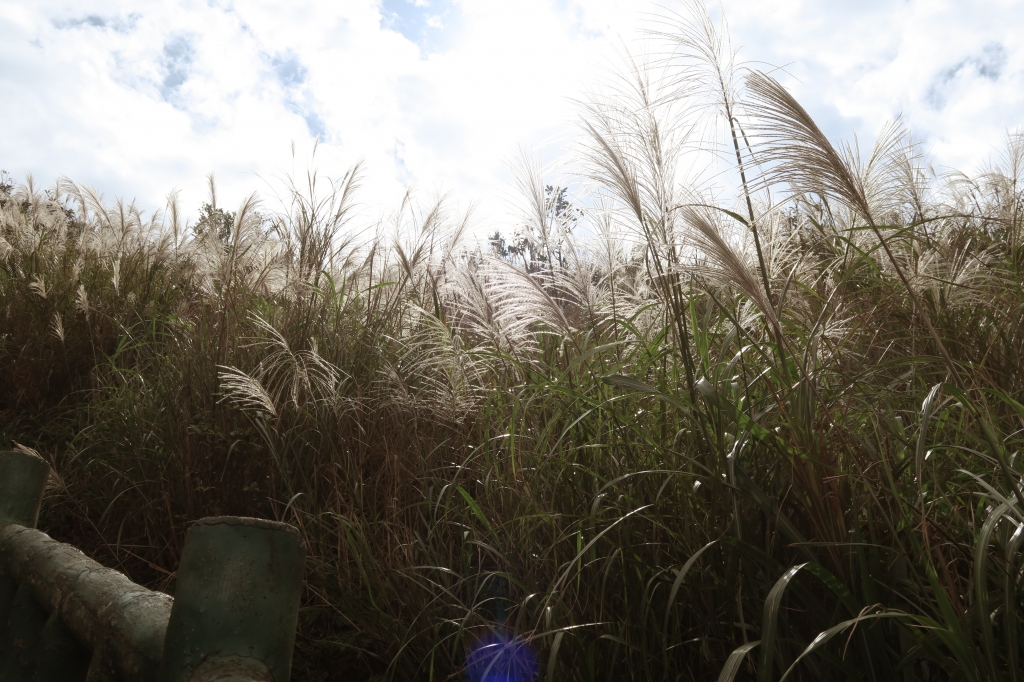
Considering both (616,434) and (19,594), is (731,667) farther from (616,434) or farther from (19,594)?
(19,594)

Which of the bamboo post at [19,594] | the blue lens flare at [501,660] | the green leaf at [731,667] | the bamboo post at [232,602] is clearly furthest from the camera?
the blue lens flare at [501,660]

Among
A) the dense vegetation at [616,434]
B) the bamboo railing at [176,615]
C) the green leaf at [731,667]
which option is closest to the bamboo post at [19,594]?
the bamboo railing at [176,615]

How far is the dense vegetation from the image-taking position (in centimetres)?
144

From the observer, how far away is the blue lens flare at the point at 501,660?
172 centimetres

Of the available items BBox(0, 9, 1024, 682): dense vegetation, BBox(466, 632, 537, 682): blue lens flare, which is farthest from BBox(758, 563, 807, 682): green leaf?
BBox(466, 632, 537, 682): blue lens flare

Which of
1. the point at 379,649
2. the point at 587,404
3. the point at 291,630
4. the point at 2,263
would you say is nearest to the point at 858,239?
the point at 587,404

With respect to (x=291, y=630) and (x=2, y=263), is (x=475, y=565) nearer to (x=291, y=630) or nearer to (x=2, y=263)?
(x=291, y=630)

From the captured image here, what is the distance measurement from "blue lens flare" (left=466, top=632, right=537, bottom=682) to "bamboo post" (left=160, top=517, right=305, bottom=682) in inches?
33.4

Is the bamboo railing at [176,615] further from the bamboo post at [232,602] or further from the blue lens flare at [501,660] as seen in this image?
the blue lens flare at [501,660]

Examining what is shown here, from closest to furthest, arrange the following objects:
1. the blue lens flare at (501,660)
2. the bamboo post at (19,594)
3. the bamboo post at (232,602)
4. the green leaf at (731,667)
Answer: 1. the bamboo post at (232,602)
2. the green leaf at (731,667)
3. the bamboo post at (19,594)
4. the blue lens flare at (501,660)

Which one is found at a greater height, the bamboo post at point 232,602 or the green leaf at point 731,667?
the bamboo post at point 232,602

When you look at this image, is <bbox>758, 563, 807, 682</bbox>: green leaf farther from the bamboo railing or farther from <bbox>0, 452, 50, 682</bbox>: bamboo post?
<bbox>0, 452, 50, 682</bbox>: bamboo post

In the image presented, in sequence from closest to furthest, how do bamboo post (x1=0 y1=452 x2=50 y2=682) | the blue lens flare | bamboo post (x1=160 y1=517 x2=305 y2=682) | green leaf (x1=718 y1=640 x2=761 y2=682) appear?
bamboo post (x1=160 y1=517 x2=305 y2=682)
green leaf (x1=718 y1=640 x2=761 y2=682)
bamboo post (x1=0 y1=452 x2=50 y2=682)
the blue lens flare

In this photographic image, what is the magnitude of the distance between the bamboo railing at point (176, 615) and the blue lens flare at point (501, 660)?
84 cm
